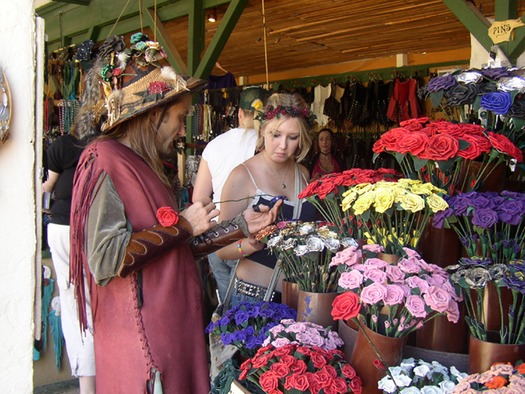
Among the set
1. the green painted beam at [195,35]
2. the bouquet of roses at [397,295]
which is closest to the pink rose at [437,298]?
the bouquet of roses at [397,295]

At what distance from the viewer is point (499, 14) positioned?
2.93 meters

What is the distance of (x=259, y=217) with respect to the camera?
2.17 m

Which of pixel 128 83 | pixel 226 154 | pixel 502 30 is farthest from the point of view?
pixel 226 154

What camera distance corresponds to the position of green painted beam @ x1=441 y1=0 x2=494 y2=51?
9.55 feet

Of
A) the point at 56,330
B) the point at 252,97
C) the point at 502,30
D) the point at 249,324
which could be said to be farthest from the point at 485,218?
the point at 56,330

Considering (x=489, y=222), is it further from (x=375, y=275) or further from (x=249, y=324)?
(x=249, y=324)

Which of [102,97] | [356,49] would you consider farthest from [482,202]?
[356,49]

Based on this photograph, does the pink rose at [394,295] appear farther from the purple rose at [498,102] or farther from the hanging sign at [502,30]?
the hanging sign at [502,30]

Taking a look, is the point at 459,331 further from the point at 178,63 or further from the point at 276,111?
the point at 178,63

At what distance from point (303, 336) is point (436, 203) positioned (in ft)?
1.64

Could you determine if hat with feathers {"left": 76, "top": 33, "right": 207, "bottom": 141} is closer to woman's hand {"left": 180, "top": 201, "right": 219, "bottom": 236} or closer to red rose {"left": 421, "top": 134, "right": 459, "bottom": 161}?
woman's hand {"left": 180, "top": 201, "right": 219, "bottom": 236}

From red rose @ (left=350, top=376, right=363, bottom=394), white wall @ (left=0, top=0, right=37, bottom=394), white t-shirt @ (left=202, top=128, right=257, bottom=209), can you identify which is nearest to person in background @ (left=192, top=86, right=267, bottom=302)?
white t-shirt @ (left=202, top=128, right=257, bottom=209)

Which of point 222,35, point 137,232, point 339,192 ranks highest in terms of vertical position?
point 222,35

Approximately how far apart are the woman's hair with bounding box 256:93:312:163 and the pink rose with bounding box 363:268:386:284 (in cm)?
128
